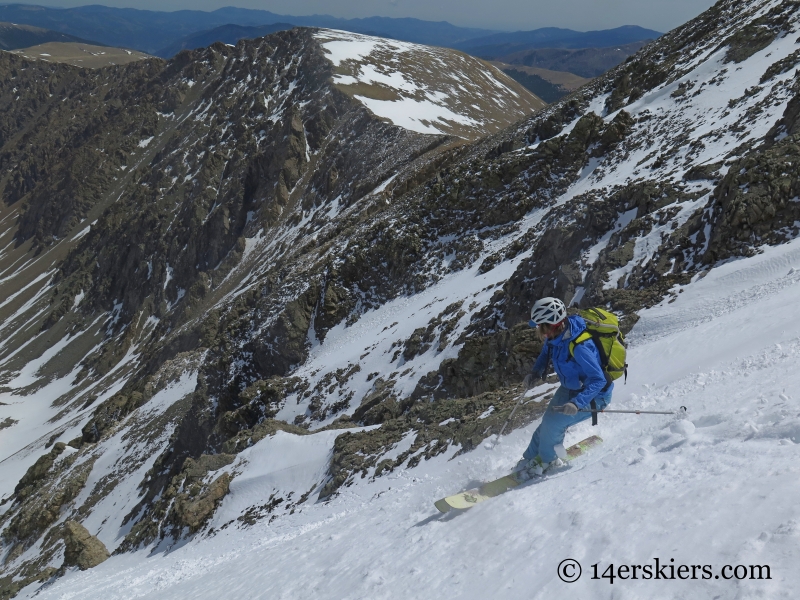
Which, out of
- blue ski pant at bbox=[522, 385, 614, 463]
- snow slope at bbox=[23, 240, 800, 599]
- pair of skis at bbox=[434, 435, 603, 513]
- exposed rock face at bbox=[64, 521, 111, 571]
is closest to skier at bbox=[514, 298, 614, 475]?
blue ski pant at bbox=[522, 385, 614, 463]

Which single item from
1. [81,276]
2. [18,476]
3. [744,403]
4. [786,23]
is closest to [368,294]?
[786,23]

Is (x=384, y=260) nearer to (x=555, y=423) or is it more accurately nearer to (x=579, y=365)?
(x=555, y=423)

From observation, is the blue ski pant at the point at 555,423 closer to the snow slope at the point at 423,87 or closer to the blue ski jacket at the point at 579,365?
the blue ski jacket at the point at 579,365

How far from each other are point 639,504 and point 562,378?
2175 mm

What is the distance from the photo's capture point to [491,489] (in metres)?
7.49

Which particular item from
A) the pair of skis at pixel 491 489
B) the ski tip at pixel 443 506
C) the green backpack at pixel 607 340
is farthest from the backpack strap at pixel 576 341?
the ski tip at pixel 443 506

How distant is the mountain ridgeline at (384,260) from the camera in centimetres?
1639

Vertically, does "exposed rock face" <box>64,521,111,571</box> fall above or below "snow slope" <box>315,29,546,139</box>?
below

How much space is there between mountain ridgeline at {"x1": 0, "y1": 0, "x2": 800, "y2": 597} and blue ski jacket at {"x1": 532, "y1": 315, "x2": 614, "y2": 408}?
2.82m

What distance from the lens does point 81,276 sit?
399 feet

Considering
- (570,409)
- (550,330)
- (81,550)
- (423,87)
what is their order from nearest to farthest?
(570,409) < (550,330) < (81,550) < (423,87)

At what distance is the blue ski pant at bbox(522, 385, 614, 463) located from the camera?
7.23 metres

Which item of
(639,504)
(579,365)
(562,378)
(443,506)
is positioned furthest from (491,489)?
(639,504)

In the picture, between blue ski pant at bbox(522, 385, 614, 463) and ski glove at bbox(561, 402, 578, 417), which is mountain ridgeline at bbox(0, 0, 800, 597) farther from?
ski glove at bbox(561, 402, 578, 417)
